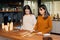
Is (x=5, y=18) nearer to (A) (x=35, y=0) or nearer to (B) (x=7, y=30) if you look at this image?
(A) (x=35, y=0)

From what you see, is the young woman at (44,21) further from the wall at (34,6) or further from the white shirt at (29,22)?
the wall at (34,6)

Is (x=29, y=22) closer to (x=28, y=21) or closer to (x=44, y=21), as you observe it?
(x=28, y=21)

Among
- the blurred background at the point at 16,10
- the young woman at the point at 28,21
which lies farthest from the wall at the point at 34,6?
the young woman at the point at 28,21

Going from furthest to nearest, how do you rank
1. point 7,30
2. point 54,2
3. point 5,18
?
point 54,2
point 5,18
point 7,30

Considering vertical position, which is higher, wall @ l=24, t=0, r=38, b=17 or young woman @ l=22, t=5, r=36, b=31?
wall @ l=24, t=0, r=38, b=17

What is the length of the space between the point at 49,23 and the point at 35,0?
337 cm

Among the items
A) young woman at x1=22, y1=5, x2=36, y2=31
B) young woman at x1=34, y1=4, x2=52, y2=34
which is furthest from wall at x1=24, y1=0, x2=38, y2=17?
young woman at x1=34, y1=4, x2=52, y2=34

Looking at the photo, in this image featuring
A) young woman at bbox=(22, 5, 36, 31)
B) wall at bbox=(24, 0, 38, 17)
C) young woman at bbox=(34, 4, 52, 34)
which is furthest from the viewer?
wall at bbox=(24, 0, 38, 17)

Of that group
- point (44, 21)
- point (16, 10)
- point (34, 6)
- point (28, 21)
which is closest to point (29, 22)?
point (28, 21)

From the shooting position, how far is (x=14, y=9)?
5227 millimetres

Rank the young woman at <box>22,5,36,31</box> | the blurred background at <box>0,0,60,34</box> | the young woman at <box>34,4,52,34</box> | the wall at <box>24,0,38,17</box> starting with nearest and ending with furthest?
the young woman at <box>34,4,52,34</box>, the young woman at <box>22,5,36,31</box>, the blurred background at <box>0,0,60,34</box>, the wall at <box>24,0,38,17</box>

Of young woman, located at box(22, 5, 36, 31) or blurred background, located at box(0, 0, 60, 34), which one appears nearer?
young woman, located at box(22, 5, 36, 31)

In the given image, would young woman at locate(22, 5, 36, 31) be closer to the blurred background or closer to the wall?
the blurred background

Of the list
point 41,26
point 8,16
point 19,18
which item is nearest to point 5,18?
point 8,16
